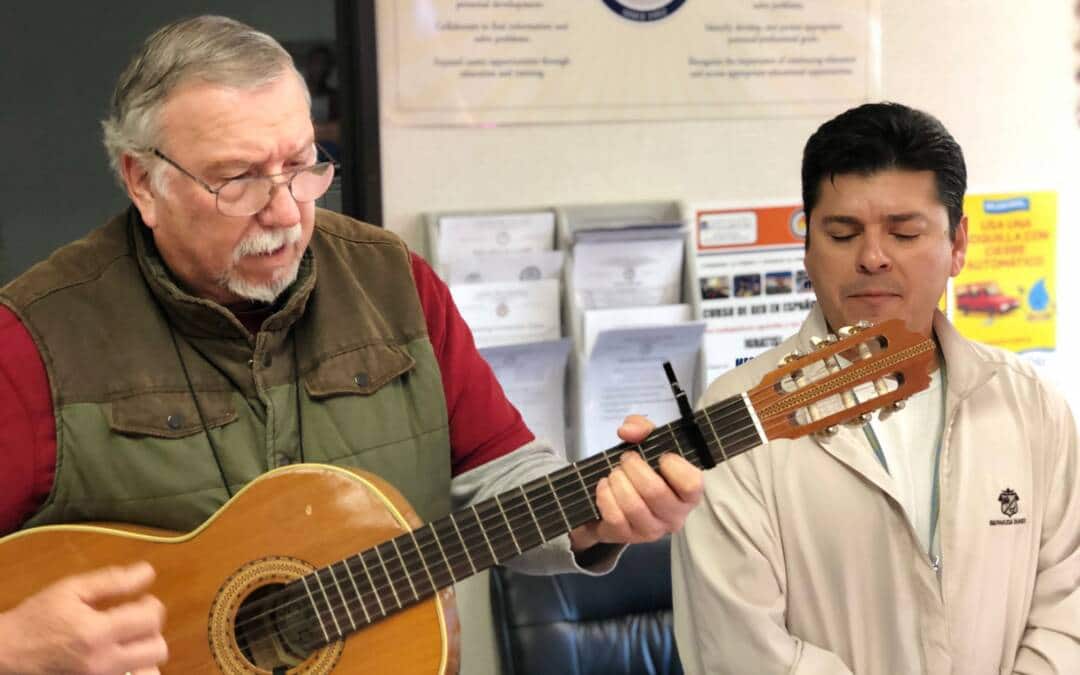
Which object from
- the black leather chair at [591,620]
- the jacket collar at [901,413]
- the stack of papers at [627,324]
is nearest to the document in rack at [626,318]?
the stack of papers at [627,324]

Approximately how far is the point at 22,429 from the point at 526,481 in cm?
71

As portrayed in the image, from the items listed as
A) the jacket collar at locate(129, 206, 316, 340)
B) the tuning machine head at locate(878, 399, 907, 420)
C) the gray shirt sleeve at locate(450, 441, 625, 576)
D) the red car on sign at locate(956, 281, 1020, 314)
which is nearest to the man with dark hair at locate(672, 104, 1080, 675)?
the gray shirt sleeve at locate(450, 441, 625, 576)

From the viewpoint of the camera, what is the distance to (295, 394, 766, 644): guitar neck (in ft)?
5.19

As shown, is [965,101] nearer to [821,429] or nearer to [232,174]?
[821,429]

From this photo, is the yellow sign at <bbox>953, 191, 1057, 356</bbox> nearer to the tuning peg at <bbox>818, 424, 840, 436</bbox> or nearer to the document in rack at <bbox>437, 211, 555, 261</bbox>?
the document in rack at <bbox>437, 211, 555, 261</bbox>

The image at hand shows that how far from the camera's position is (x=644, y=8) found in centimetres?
259

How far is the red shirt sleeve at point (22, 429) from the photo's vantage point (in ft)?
5.29

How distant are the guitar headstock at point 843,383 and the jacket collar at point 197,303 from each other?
686mm

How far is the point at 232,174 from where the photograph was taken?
64.3 inches

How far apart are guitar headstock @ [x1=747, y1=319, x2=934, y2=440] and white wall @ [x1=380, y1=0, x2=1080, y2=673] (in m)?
1.17

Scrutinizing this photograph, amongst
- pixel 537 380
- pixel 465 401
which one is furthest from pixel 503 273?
pixel 465 401

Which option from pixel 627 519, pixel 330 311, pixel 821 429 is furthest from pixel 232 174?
pixel 821 429

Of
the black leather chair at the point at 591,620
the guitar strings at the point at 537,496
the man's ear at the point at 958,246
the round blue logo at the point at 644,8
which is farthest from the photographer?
the round blue logo at the point at 644,8

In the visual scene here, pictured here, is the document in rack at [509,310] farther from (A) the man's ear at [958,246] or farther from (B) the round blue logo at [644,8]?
(A) the man's ear at [958,246]
